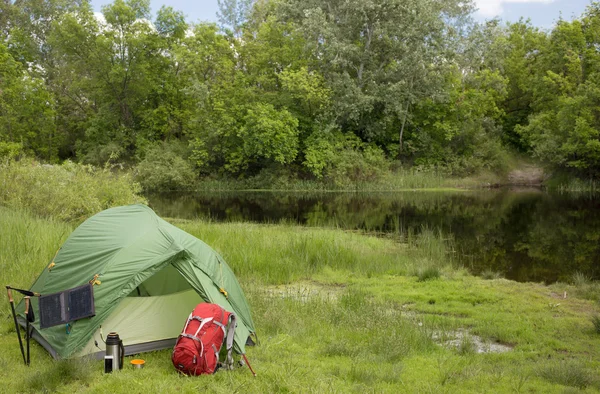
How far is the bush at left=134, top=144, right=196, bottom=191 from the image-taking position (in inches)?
1344

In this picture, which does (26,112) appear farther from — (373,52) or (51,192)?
(51,192)

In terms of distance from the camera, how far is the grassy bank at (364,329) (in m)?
4.86

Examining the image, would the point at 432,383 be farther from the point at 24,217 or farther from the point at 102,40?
the point at 102,40

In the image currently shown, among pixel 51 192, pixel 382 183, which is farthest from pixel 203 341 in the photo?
pixel 382 183

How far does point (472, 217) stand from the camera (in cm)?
2023

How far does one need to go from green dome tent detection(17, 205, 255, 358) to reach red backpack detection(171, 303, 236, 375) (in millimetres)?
257

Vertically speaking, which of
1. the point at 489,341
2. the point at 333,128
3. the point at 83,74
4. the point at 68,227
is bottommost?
the point at 489,341

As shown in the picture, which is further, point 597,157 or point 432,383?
point 597,157

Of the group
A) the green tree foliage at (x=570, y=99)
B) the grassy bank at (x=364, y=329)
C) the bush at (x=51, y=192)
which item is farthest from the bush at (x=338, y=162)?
the grassy bank at (x=364, y=329)

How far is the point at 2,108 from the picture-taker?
3178 centimetres

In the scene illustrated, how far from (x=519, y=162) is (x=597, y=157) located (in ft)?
25.5

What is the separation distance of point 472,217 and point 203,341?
17033 mm

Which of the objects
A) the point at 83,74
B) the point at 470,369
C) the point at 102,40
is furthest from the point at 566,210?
the point at 83,74

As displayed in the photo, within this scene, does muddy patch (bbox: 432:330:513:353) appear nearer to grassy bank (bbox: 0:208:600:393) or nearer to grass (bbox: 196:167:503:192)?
grassy bank (bbox: 0:208:600:393)
